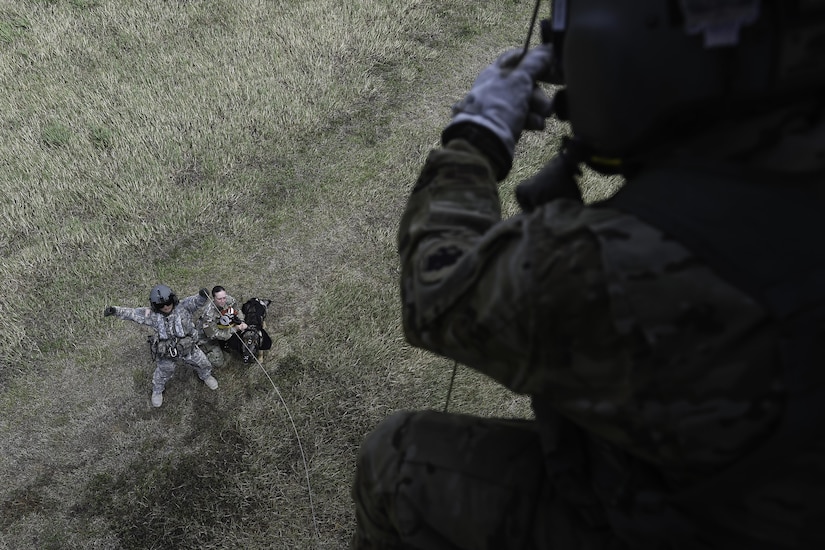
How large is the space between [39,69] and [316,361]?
192 inches

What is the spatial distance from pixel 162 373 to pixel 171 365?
0.24 ft

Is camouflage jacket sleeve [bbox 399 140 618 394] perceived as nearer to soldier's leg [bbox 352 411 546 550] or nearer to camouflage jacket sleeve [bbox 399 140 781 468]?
camouflage jacket sleeve [bbox 399 140 781 468]

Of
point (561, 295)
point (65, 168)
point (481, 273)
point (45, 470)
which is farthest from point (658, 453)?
point (65, 168)

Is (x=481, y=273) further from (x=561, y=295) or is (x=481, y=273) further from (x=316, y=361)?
(x=316, y=361)

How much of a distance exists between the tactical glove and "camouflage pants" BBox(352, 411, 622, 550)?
2.74 feet

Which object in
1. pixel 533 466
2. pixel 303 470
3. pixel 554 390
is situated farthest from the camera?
pixel 303 470

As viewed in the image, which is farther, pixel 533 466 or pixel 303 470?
pixel 303 470

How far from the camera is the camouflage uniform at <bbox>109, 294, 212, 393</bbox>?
4246mm

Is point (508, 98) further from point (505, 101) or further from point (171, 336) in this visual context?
point (171, 336)

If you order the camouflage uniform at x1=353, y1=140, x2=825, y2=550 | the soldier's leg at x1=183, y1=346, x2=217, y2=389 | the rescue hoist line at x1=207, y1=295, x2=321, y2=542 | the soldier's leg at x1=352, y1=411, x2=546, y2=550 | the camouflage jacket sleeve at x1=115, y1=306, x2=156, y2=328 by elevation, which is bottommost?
the rescue hoist line at x1=207, y1=295, x2=321, y2=542

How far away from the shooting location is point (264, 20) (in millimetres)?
8094

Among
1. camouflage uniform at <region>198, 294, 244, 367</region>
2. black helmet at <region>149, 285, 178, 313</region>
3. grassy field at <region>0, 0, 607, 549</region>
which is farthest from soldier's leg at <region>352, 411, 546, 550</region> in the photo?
camouflage uniform at <region>198, 294, 244, 367</region>

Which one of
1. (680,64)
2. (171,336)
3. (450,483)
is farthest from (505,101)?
(171,336)

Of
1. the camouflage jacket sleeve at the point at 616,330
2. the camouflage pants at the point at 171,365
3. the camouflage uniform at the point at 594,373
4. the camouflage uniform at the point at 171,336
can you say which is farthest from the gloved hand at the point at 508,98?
the camouflage pants at the point at 171,365
